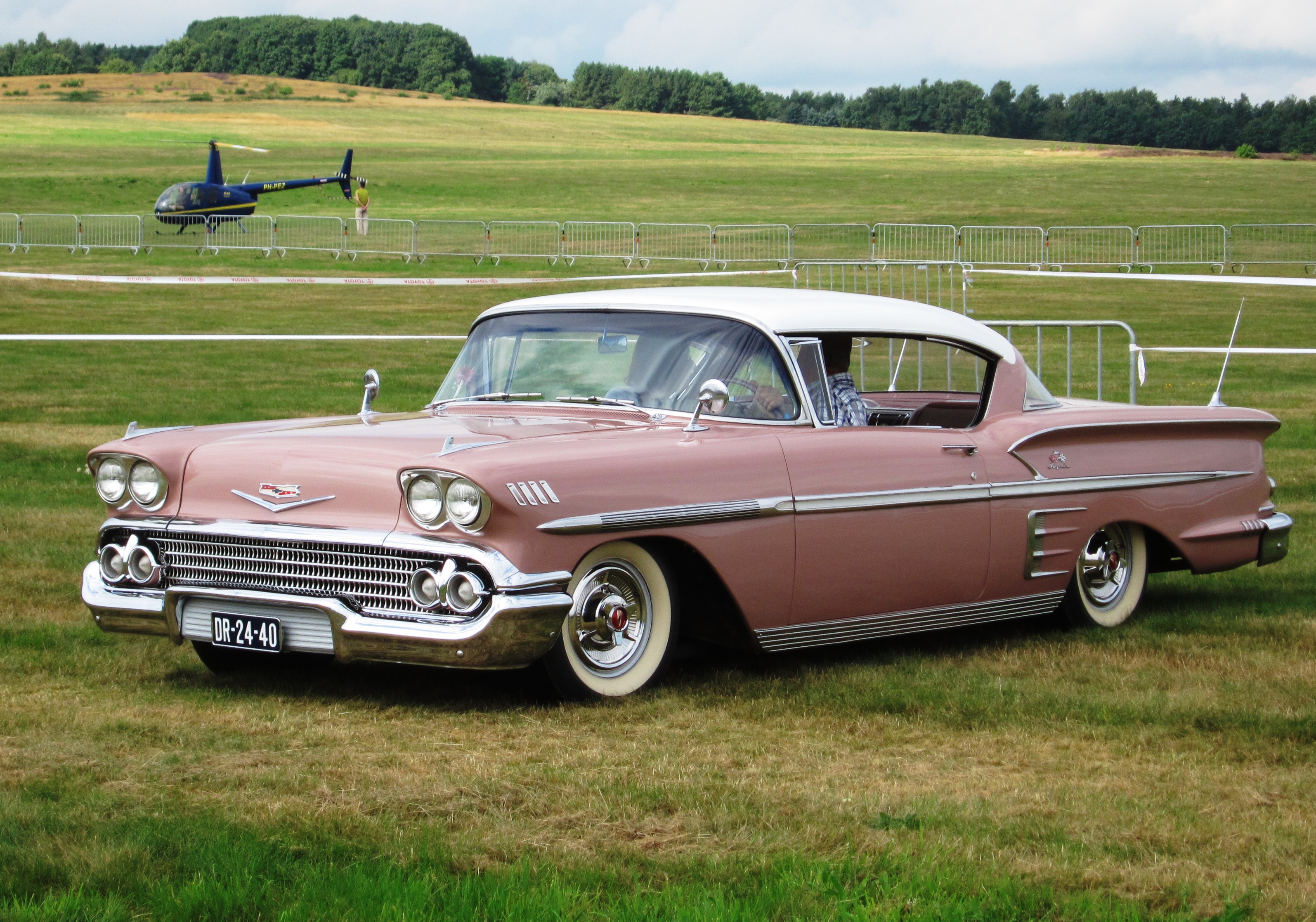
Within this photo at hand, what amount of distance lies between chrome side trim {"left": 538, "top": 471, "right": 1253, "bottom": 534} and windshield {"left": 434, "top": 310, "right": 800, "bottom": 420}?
429 millimetres

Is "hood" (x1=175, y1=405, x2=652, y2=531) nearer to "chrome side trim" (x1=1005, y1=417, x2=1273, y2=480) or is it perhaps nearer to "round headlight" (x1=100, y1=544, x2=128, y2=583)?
"round headlight" (x1=100, y1=544, x2=128, y2=583)

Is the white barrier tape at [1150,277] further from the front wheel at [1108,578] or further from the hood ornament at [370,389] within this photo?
the hood ornament at [370,389]

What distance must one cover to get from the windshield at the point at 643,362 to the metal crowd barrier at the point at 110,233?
105ft

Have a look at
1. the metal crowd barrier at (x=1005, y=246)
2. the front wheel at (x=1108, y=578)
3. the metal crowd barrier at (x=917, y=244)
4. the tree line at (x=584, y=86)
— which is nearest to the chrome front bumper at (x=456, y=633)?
the front wheel at (x=1108, y=578)

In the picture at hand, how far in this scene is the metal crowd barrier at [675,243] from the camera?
34.5 metres

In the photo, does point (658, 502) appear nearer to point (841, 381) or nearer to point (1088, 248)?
point (841, 381)

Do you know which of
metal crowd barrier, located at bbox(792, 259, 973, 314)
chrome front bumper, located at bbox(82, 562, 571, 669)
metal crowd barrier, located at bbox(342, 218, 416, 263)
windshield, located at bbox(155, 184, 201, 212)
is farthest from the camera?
windshield, located at bbox(155, 184, 201, 212)

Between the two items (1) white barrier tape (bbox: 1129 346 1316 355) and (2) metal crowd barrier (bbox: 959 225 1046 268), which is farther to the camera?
(2) metal crowd barrier (bbox: 959 225 1046 268)

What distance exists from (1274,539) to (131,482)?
5006 mm

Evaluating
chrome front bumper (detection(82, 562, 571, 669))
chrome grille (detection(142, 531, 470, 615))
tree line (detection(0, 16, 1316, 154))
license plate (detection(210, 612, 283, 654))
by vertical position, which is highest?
tree line (detection(0, 16, 1316, 154))

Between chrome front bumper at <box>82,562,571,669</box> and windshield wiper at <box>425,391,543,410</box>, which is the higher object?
windshield wiper at <box>425,391,543,410</box>

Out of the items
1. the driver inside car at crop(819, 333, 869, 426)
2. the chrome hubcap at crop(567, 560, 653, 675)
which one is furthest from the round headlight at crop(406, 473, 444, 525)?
the driver inside car at crop(819, 333, 869, 426)

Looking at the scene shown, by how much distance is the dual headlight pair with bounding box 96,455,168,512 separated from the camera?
5.72 metres

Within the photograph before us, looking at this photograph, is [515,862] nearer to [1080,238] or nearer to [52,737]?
[52,737]
